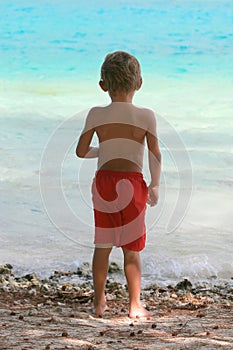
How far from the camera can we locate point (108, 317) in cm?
398

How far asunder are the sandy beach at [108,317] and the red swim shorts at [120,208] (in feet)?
1.31

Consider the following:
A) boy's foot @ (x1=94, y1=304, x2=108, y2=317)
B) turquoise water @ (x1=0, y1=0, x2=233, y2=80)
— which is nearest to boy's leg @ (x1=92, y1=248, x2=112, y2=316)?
boy's foot @ (x1=94, y1=304, x2=108, y2=317)

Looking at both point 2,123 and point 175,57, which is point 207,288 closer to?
point 2,123

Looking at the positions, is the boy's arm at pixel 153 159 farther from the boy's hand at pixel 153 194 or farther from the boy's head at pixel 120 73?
the boy's head at pixel 120 73

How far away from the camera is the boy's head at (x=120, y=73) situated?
3.94 metres

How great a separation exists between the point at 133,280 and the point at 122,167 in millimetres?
589

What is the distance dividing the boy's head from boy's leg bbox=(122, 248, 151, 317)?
83 cm

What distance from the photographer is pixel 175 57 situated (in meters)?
16.6

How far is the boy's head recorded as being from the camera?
12.9 feet

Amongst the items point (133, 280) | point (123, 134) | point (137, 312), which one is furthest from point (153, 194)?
point (137, 312)

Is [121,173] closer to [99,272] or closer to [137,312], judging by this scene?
[99,272]

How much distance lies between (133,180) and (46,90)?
10.2m

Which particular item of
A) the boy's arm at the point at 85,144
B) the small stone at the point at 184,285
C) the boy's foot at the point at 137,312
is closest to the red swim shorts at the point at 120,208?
the boy's arm at the point at 85,144

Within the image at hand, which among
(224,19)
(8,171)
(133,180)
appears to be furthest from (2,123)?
(224,19)
